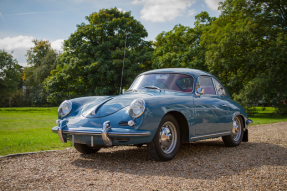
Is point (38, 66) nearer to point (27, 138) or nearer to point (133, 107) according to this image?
point (27, 138)

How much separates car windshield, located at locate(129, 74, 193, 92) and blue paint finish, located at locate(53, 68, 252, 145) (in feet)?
0.33

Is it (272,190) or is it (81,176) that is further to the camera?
(81,176)

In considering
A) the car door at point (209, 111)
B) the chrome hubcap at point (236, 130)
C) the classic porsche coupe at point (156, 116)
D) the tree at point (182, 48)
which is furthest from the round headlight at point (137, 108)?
the tree at point (182, 48)

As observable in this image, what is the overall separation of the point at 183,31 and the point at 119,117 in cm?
2670

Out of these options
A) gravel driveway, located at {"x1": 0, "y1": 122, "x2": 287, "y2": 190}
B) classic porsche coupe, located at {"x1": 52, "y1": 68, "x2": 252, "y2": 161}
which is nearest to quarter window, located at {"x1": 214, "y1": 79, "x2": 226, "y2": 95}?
classic porsche coupe, located at {"x1": 52, "y1": 68, "x2": 252, "y2": 161}

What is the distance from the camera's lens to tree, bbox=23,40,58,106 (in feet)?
153

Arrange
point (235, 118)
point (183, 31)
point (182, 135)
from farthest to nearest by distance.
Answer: point (183, 31) → point (235, 118) → point (182, 135)

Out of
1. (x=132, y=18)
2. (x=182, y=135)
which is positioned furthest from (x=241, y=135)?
(x=132, y=18)

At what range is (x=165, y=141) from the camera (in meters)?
4.52

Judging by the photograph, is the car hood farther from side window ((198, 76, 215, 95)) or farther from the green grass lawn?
the green grass lawn

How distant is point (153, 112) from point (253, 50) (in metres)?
18.7

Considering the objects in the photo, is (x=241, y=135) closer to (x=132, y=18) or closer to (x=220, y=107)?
(x=220, y=107)

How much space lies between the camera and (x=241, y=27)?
20438 mm

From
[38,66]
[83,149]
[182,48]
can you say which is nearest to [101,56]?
[182,48]
